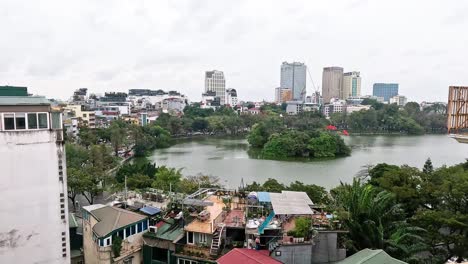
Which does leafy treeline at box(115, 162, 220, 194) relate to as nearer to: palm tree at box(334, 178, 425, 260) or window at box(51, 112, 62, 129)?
window at box(51, 112, 62, 129)

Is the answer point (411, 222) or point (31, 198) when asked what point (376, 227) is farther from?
point (31, 198)

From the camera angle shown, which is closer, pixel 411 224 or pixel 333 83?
pixel 411 224

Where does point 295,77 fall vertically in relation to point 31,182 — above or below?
above

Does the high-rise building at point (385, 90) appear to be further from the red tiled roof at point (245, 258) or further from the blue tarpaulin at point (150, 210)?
the red tiled roof at point (245, 258)

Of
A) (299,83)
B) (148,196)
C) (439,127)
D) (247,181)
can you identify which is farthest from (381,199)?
(299,83)

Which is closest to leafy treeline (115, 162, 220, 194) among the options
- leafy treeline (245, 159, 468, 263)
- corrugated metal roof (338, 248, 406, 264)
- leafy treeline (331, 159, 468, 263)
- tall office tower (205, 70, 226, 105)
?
leafy treeline (245, 159, 468, 263)

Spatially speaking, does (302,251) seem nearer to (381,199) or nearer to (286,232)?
(286,232)

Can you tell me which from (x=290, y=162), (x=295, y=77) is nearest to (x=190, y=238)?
(x=290, y=162)

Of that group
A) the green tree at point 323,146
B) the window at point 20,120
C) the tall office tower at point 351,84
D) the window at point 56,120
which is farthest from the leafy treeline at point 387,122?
the tall office tower at point 351,84
